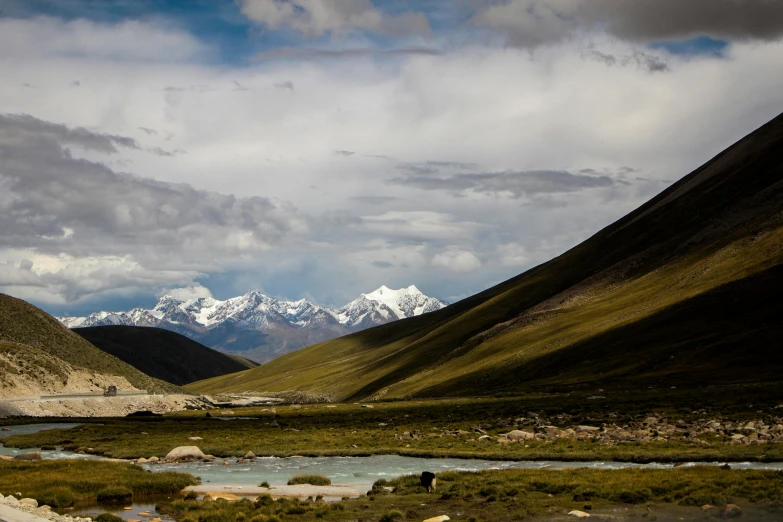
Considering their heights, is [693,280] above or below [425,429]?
above

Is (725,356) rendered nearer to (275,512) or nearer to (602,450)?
(602,450)

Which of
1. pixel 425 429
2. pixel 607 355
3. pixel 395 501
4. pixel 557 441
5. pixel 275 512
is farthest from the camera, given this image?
pixel 607 355

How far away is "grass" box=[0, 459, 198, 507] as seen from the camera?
153ft

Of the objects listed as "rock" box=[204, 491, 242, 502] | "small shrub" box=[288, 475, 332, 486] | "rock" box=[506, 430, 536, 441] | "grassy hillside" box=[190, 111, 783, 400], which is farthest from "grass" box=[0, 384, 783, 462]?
"rock" box=[204, 491, 242, 502]

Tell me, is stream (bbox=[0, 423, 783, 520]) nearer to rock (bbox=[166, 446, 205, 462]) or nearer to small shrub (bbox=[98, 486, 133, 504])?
small shrub (bbox=[98, 486, 133, 504])

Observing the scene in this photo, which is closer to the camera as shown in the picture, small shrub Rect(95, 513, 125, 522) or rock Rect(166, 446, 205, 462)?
small shrub Rect(95, 513, 125, 522)

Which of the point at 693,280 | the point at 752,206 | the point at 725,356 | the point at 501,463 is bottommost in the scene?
the point at 501,463

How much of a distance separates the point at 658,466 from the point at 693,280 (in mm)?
116544

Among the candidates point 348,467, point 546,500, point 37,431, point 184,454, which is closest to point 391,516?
point 546,500

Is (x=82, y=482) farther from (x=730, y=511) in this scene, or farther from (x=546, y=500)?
(x=730, y=511)

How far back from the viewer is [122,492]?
47.9 m

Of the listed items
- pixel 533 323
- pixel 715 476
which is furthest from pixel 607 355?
pixel 715 476

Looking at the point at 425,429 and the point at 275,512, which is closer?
the point at 275,512

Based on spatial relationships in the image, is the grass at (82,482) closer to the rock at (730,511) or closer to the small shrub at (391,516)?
the small shrub at (391,516)
